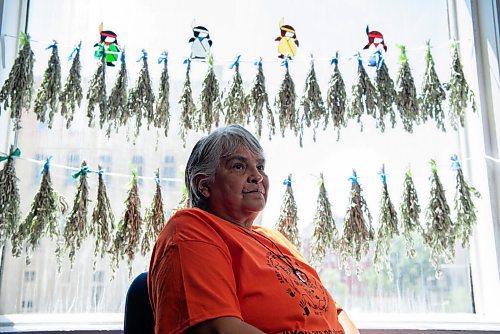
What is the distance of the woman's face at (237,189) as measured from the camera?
50.1 inches

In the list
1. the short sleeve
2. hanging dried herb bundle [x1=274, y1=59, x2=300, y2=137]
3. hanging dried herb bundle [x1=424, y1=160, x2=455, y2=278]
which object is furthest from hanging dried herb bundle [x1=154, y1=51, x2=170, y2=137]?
hanging dried herb bundle [x1=424, y1=160, x2=455, y2=278]

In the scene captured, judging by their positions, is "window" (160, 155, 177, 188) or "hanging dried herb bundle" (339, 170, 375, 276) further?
"window" (160, 155, 177, 188)

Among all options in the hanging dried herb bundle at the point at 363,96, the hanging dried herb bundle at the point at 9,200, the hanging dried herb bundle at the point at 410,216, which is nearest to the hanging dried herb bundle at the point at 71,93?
the hanging dried herb bundle at the point at 9,200

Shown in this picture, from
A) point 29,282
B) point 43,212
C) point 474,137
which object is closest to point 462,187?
point 474,137

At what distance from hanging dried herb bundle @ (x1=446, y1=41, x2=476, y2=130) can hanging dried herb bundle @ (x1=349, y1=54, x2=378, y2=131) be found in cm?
34

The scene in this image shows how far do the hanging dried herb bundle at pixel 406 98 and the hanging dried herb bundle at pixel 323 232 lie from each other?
503 mm

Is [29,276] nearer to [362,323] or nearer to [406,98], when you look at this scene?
[362,323]

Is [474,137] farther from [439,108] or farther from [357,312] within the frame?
[357,312]

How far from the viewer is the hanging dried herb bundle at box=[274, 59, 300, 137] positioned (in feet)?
6.36

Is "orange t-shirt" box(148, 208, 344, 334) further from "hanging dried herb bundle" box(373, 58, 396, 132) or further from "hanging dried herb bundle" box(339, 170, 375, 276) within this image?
"hanging dried herb bundle" box(373, 58, 396, 132)

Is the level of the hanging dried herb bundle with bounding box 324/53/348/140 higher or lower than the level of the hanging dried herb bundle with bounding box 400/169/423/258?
higher

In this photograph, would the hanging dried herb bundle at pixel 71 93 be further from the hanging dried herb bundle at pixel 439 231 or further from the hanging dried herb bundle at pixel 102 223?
the hanging dried herb bundle at pixel 439 231

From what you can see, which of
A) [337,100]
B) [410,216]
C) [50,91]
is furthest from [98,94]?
[410,216]

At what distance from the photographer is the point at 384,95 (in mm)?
1941
